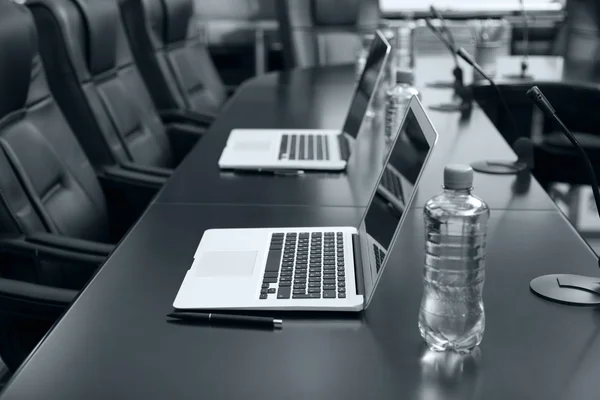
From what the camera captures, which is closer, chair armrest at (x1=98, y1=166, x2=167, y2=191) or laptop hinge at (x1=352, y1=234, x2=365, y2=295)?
laptop hinge at (x1=352, y1=234, x2=365, y2=295)

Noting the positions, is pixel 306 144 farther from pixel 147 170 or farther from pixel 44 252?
pixel 44 252

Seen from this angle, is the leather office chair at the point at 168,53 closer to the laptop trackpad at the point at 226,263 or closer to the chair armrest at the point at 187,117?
Answer: the chair armrest at the point at 187,117

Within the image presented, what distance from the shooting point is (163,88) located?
10.2ft

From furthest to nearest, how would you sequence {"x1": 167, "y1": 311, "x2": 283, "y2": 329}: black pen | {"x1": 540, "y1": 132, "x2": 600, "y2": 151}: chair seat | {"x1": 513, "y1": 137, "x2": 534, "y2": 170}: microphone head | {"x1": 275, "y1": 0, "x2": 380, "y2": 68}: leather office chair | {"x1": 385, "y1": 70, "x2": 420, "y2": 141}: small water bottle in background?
{"x1": 275, "y1": 0, "x2": 380, "y2": 68}: leather office chair
{"x1": 540, "y1": 132, "x2": 600, "y2": 151}: chair seat
{"x1": 385, "y1": 70, "x2": 420, "y2": 141}: small water bottle in background
{"x1": 513, "y1": 137, "x2": 534, "y2": 170}: microphone head
{"x1": 167, "y1": 311, "x2": 283, "y2": 329}: black pen

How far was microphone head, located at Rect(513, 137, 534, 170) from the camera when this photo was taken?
1753 millimetres

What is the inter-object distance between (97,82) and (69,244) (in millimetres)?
934

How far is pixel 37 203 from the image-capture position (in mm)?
1688

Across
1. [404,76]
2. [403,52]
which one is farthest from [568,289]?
[403,52]

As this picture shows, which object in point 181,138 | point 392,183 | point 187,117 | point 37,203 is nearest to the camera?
point 392,183

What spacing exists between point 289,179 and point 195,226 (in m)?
0.39

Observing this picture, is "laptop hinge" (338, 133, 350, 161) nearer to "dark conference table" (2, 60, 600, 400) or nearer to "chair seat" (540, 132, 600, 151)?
"dark conference table" (2, 60, 600, 400)

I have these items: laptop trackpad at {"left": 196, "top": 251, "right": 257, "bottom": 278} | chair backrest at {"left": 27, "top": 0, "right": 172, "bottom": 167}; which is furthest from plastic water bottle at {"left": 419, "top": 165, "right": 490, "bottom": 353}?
chair backrest at {"left": 27, "top": 0, "right": 172, "bottom": 167}

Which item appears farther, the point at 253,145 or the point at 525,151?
the point at 253,145

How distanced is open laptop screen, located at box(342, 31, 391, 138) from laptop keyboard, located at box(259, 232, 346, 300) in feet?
2.16
